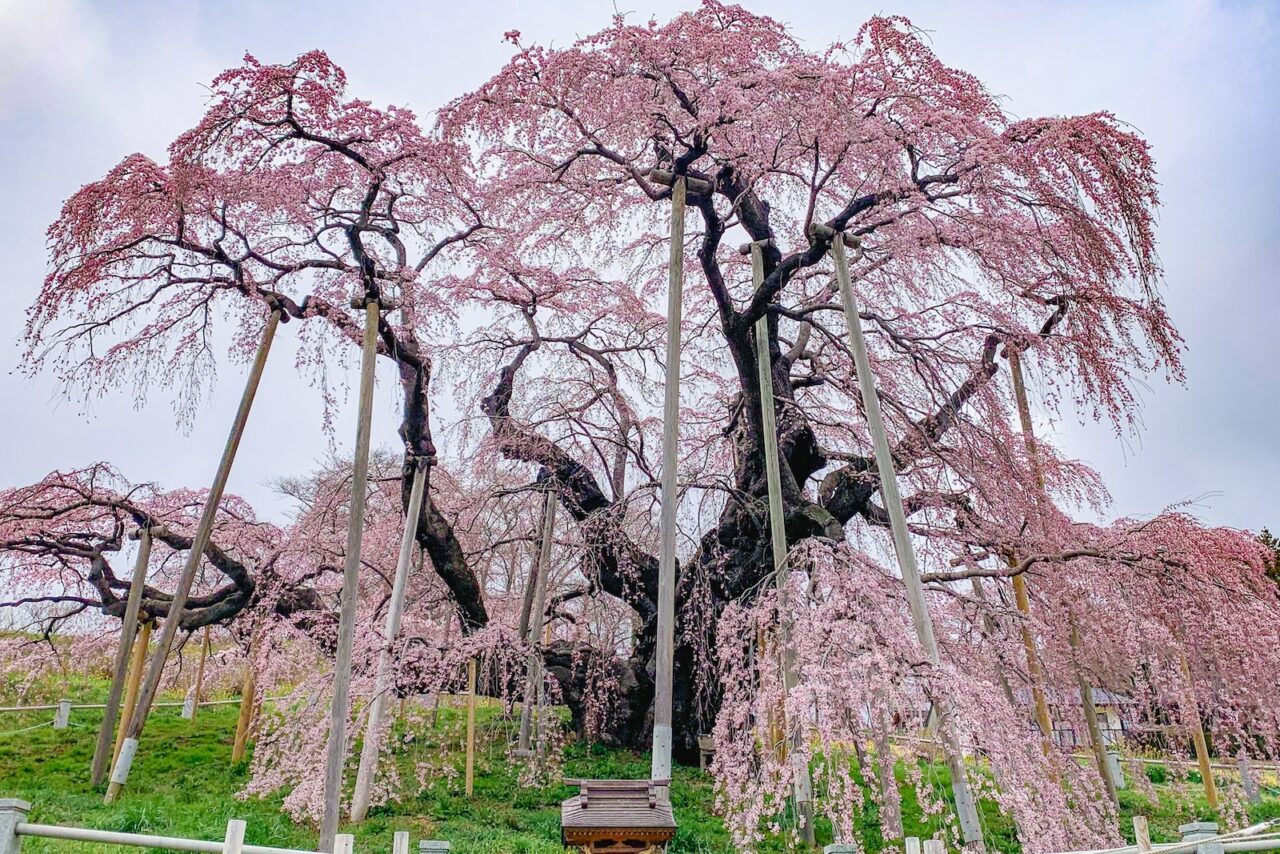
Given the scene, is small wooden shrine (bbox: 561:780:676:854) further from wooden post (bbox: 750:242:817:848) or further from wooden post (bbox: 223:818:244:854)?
wooden post (bbox: 223:818:244:854)

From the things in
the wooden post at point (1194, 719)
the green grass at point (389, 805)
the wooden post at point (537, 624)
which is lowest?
the green grass at point (389, 805)

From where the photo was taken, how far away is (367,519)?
12602 mm

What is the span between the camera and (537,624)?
32.1 feet

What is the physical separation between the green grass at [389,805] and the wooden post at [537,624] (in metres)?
0.35

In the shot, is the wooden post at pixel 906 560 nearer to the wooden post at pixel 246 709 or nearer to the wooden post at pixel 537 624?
the wooden post at pixel 537 624

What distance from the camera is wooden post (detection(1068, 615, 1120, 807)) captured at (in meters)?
8.55

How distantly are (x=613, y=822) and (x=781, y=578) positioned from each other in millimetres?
2589

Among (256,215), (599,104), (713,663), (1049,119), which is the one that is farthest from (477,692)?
(1049,119)

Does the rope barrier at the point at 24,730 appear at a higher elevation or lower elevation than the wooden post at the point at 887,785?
higher

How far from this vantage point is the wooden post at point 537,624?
31.2ft

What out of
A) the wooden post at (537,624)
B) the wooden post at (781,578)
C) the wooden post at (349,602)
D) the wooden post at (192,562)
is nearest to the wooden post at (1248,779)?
the wooden post at (781,578)

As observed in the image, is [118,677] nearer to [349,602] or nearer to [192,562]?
[192,562]

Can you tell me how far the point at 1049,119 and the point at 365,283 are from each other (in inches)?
248

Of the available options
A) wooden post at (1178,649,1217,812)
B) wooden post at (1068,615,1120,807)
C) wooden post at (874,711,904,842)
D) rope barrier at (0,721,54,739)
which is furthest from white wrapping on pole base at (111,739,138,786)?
wooden post at (1178,649,1217,812)
